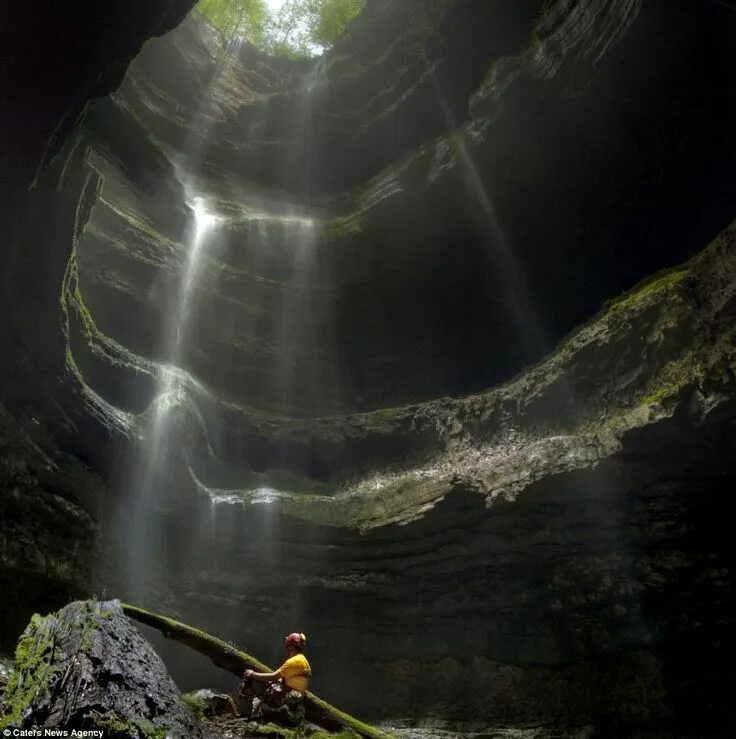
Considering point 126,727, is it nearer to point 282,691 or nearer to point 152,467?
point 282,691

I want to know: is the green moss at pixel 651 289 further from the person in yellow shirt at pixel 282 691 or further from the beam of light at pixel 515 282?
the person in yellow shirt at pixel 282 691

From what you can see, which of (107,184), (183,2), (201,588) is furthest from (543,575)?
→ (107,184)

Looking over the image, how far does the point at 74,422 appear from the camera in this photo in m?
8.79

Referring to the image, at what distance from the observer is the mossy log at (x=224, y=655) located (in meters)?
5.17

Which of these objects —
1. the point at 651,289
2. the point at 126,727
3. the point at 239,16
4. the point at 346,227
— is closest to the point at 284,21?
the point at 239,16

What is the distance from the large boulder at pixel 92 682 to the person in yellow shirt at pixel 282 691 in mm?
1524

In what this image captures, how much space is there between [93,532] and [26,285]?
3.77 metres

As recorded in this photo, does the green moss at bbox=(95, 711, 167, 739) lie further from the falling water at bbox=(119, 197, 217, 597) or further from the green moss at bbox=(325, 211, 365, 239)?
the green moss at bbox=(325, 211, 365, 239)

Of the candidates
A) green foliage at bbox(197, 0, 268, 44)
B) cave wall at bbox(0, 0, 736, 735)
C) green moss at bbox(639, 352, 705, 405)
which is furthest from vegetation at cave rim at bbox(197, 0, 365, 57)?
green moss at bbox(639, 352, 705, 405)

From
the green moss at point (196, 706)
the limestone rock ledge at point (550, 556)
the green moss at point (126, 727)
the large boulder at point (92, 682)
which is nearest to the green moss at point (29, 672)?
the large boulder at point (92, 682)

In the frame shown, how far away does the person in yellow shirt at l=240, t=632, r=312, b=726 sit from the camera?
16.7 ft

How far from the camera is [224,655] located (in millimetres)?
5496

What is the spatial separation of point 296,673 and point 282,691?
0.18 m

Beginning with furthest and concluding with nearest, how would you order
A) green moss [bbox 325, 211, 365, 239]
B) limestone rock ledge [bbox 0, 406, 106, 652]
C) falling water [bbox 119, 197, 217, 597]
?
green moss [bbox 325, 211, 365, 239]
falling water [bbox 119, 197, 217, 597]
limestone rock ledge [bbox 0, 406, 106, 652]
